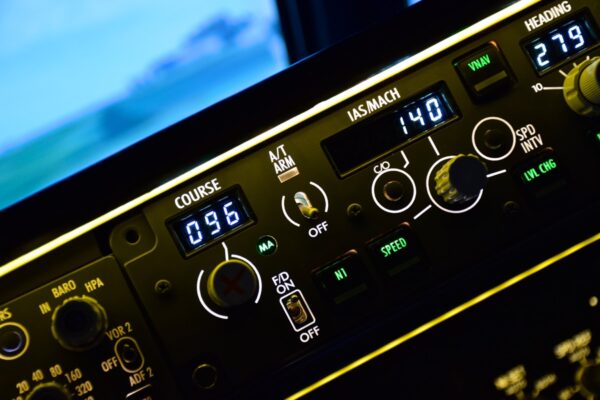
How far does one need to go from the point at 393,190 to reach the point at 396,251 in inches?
3.4

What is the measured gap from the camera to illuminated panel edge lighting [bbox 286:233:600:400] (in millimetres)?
916

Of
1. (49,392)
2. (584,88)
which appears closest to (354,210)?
(584,88)

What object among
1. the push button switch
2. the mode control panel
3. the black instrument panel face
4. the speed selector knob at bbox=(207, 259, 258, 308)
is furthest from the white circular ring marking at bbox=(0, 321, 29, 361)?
the push button switch

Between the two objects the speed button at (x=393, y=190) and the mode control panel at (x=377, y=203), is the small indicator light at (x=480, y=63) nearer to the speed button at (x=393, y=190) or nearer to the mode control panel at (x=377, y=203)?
the mode control panel at (x=377, y=203)

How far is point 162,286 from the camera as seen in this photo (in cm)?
88

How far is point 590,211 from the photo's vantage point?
92 centimetres

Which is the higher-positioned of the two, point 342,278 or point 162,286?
point 162,286

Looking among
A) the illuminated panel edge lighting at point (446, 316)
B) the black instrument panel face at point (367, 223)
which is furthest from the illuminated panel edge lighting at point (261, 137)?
the illuminated panel edge lighting at point (446, 316)

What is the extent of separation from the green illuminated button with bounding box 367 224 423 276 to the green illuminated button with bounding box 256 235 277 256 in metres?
0.13

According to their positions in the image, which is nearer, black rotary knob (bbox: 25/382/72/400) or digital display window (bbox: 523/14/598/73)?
black rotary knob (bbox: 25/382/72/400)

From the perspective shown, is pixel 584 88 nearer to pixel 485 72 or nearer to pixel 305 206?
pixel 485 72

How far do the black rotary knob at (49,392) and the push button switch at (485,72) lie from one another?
697 mm

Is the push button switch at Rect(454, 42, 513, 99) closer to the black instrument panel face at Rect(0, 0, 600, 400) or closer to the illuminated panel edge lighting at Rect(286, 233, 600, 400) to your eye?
the black instrument panel face at Rect(0, 0, 600, 400)

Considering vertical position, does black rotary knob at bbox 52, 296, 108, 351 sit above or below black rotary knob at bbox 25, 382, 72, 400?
above
